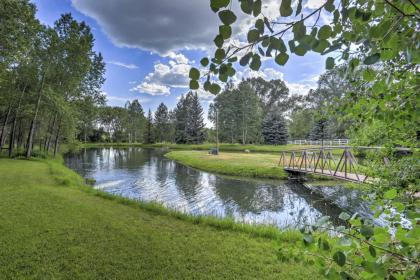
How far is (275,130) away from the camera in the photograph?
38.3 metres

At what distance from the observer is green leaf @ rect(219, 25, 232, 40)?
0.71 metres

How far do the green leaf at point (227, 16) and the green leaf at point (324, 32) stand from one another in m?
0.31

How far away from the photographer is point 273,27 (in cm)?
81

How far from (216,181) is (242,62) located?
12.6 m

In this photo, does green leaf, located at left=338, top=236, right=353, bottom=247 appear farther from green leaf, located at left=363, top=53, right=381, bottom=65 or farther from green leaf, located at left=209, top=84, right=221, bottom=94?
green leaf, located at left=209, top=84, right=221, bottom=94

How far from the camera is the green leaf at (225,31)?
708 mm

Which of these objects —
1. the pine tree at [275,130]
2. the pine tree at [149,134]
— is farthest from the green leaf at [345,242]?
the pine tree at [149,134]

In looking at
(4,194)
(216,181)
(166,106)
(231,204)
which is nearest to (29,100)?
(4,194)

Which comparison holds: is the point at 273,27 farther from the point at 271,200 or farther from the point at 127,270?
the point at 271,200

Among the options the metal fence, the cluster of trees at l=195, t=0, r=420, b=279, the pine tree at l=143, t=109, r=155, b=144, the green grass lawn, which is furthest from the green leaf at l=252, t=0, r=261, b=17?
the pine tree at l=143, t=109, r=155, b=144

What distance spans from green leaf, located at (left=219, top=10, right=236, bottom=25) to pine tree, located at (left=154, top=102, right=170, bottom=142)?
54.3 meters

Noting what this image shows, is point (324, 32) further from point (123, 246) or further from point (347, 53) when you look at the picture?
point (123, 246)

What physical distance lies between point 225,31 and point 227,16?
0.04 metres

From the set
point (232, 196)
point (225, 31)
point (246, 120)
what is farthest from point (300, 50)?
point (246, 120)
